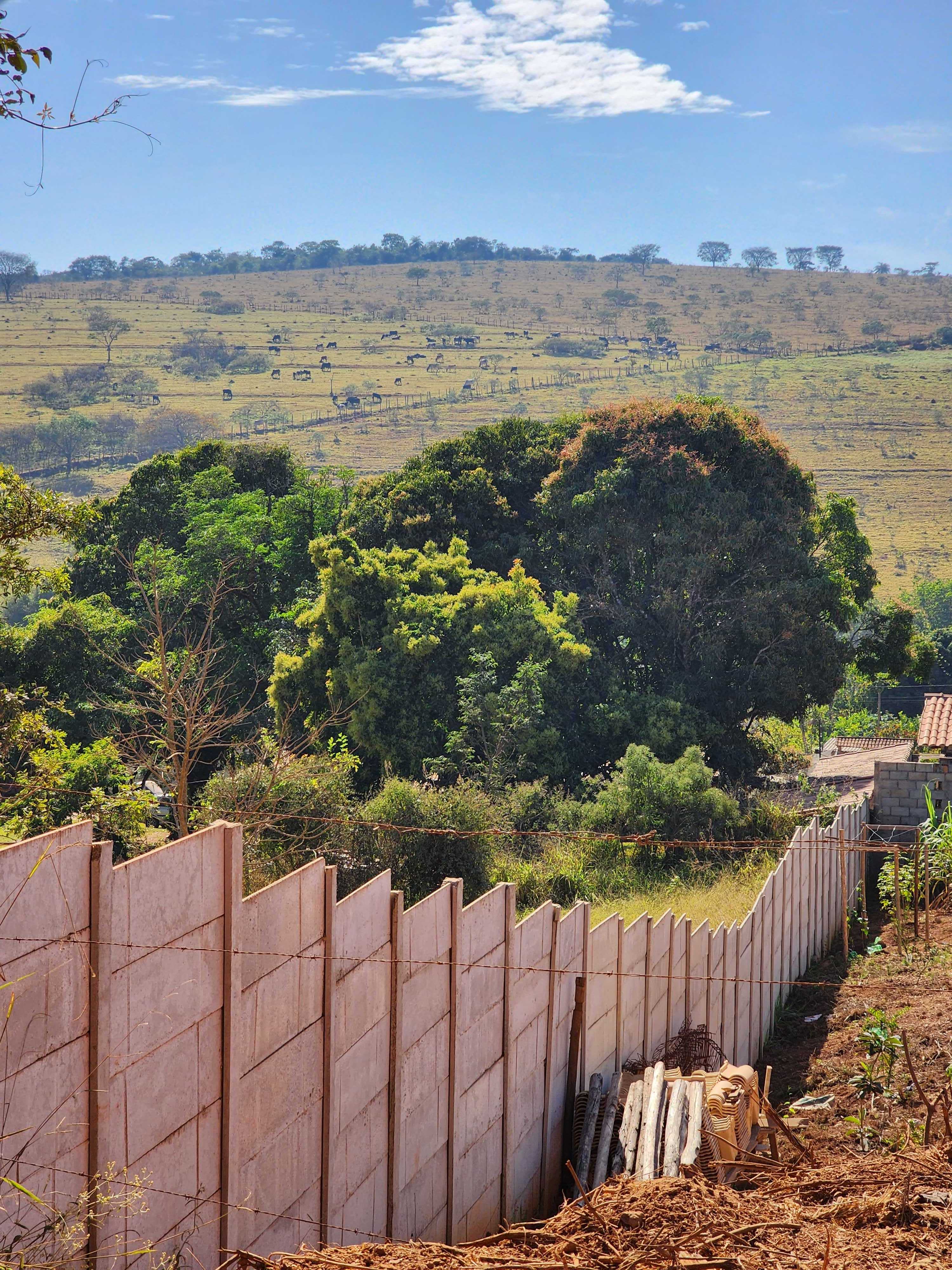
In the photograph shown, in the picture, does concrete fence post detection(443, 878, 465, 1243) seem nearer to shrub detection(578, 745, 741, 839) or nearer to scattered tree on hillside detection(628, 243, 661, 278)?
shrub detection(578, 745, 741, 839)

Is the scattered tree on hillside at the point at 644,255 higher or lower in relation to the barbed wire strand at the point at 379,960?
higher

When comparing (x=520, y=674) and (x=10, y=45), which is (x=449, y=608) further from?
(x=10, y=45)

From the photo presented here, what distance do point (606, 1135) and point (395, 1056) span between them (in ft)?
8.17

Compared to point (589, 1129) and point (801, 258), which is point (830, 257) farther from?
point (589, 1129)

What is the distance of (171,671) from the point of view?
26.3 meters

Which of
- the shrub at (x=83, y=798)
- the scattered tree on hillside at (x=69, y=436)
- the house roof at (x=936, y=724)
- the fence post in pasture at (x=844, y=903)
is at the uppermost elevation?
the scattered tree on hillside at (x=69, y=436)

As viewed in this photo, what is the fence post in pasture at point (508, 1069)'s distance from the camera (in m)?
7.15

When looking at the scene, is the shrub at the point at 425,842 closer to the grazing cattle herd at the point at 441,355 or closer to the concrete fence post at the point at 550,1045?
the concrete fence post at the point at 550,1045

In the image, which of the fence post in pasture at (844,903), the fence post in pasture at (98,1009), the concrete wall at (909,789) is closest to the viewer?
the fence post in pasture at (98,1009)

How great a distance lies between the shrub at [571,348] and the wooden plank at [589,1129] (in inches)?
5096

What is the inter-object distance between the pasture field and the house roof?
49439mm

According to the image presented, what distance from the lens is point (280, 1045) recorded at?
201 inches

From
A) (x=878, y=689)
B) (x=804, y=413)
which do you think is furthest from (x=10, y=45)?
(x=804, y=413)

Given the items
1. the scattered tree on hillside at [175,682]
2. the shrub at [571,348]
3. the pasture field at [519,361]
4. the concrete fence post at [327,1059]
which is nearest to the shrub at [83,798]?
the scattered tree on hillside at [175,682]
